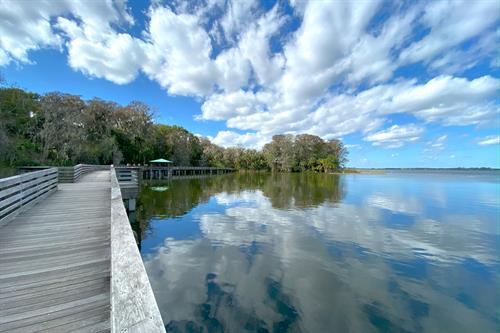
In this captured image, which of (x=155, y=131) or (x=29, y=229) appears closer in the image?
(x=29, y=229)

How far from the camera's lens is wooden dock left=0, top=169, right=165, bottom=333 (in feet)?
4.56

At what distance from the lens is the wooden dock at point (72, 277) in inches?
54.7

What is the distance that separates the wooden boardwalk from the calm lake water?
1.70 metres

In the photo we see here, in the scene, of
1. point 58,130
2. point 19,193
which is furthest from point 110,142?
point 19,193

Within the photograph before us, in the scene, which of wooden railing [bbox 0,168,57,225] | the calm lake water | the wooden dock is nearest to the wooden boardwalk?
the wooden dock

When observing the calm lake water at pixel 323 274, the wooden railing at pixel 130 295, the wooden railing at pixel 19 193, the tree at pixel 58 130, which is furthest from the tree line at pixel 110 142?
the wooden railing at pixel 130 295

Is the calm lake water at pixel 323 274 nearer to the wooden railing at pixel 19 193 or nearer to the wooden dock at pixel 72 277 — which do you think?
the wooden dock at pixel 72 277

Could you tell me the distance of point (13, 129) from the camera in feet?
68.4

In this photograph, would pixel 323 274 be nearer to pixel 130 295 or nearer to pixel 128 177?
pixel 130 295

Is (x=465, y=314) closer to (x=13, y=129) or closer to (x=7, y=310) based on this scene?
(x=7, y=310)

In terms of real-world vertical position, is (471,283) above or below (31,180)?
below

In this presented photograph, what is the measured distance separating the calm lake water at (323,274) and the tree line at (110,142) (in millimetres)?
13838

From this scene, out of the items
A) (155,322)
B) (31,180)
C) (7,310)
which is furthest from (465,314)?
(31,180)

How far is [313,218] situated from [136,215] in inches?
315
